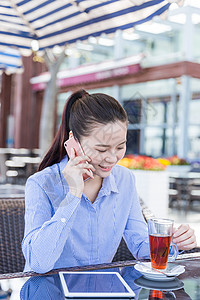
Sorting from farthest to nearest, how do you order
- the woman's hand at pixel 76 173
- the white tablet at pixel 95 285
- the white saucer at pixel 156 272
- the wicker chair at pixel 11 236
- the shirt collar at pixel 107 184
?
the wicker chair at pixel 11 236, the shirt collar at pixel 107 184, the woman's hand at pixel 76 173, the white saucer at pixel 156 272, the white tablet at pixel 95 285

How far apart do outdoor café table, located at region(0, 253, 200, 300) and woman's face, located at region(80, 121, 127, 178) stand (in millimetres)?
357

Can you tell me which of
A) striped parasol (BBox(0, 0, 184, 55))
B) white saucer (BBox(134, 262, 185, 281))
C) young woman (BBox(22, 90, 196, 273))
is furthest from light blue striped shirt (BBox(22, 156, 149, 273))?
striped parasol (BBox(0, 0, 184, 55))

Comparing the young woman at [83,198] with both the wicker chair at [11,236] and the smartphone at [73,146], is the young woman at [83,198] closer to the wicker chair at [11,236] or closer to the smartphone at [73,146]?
the smartphone at [73,146]

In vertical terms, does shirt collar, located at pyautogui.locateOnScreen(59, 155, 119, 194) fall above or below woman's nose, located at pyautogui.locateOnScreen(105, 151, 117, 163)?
below

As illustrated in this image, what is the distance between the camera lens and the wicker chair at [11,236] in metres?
1.80

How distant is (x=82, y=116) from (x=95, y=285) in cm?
64

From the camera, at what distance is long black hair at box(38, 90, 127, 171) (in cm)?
152

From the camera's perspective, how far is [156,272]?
1.23 m

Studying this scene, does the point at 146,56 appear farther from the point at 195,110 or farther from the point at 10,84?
the point at 10,84

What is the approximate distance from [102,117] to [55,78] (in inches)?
207

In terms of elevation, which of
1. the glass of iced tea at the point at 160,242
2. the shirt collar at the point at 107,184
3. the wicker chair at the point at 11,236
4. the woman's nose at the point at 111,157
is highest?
the woman's nose at the point at 111,157

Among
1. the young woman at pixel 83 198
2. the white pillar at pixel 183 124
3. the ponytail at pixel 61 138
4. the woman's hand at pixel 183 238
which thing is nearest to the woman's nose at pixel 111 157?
the young woman at pixel 83 198

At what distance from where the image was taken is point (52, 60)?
6707 mm

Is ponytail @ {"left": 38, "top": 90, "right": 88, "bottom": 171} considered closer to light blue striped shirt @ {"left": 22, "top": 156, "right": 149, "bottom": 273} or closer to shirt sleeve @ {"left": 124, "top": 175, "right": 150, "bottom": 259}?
light blue striped shirt @ {"left": 22, "top": 156, "right": 149, "bottom": 273}
